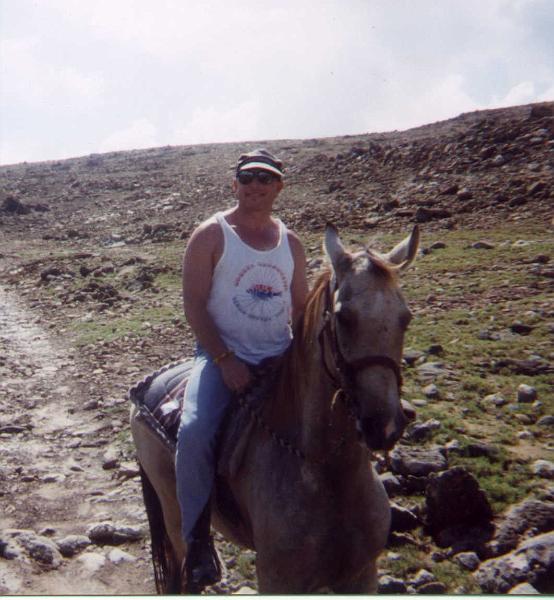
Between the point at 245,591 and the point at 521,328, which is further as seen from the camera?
the point at 521,328

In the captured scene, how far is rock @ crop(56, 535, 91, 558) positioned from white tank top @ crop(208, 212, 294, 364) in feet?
6.67

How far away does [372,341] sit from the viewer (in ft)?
8.14

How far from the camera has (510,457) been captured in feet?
15.2

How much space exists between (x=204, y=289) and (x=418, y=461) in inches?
92.1

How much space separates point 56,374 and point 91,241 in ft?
35.7

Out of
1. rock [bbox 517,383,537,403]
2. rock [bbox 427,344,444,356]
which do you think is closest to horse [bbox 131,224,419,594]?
rock [bbox 517,383,537,403]

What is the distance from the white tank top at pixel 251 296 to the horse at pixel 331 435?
28cm

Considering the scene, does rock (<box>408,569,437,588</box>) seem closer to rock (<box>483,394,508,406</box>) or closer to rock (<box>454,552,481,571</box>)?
rock (<box>454,552,481,571</box>)

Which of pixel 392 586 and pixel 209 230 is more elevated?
pixel 209 230

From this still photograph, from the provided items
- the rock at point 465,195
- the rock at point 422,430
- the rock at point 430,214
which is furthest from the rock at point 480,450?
the rock at point 465,195

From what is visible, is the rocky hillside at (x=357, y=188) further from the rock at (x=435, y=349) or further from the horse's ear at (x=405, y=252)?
the horse's ear at (x=405, y=252)

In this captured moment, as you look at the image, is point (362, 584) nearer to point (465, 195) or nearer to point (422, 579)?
point (422, 579)

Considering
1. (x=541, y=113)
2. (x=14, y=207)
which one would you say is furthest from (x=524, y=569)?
(x=14, y=207)

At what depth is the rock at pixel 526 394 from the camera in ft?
17.9
